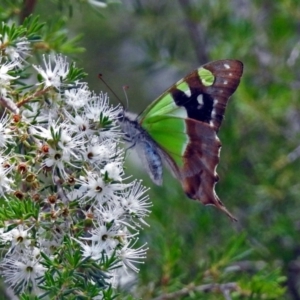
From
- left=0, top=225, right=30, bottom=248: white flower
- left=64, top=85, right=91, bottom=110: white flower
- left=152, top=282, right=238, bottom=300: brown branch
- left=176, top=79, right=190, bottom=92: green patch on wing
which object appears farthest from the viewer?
left=152, top=282, right=238, bottom=300: brown branch

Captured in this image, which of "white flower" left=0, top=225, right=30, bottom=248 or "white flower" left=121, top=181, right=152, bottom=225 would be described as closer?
"white flower" left=0, top=225, right=30, bottom=248

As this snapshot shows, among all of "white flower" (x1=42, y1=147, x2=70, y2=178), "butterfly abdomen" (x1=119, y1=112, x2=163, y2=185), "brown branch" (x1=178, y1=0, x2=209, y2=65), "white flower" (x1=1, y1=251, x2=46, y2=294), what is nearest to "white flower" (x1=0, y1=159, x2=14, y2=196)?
"white flower" (x1=42, y1=147, x2=70, y2=178)

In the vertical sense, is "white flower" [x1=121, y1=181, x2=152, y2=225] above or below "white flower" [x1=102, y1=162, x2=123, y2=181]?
below

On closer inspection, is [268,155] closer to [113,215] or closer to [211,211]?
[211,211]

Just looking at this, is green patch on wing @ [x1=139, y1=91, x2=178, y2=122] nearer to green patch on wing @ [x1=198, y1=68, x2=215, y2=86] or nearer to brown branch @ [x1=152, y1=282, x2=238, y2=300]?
green patch on wing @ [x1=198, y1=68, x2=215, y2=86]

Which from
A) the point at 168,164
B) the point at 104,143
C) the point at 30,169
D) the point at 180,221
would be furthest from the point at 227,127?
the point at 30,169

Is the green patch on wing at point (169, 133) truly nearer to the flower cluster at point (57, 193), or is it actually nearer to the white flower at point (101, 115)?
the white flower at point (101, 115)

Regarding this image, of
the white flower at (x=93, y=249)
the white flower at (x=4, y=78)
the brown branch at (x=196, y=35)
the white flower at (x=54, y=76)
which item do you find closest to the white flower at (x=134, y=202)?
the white flower at (x=93, y=249)

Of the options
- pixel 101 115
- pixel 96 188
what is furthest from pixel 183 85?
pixel 96 188
